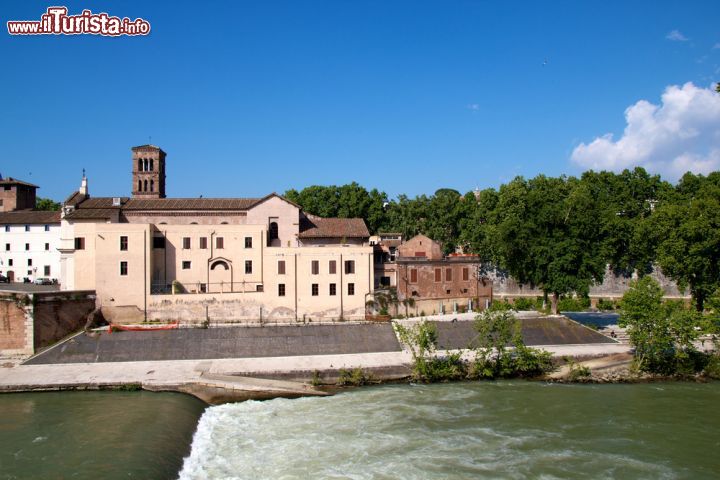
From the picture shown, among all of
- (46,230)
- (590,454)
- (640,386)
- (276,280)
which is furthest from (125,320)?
(640,386)

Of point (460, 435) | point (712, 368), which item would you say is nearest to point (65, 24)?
point (460, 435)

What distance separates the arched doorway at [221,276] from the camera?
41.0m

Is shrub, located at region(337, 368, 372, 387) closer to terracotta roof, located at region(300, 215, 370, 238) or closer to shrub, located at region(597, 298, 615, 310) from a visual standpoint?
terracotta roof, located at region(300, 215, 370, 238)

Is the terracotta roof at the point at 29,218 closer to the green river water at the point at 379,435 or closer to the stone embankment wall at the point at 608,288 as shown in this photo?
the green river water at the point at 379,435

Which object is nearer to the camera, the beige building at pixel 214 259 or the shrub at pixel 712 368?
the shrub at pixel 712 368

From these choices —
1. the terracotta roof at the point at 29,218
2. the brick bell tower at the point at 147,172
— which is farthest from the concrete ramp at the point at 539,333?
the terracotta roof at the point at 29,218

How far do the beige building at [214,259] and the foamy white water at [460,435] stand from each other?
11.6 m

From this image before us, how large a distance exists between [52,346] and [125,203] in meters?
14.0

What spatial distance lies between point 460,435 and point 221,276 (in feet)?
76.2

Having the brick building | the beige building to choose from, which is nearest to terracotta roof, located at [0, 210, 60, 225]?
the beige building

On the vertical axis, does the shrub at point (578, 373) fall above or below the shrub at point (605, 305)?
below

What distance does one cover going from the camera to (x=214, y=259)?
40875 millimetres

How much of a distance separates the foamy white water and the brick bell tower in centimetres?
3058

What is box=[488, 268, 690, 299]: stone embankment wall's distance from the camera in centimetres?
5481
